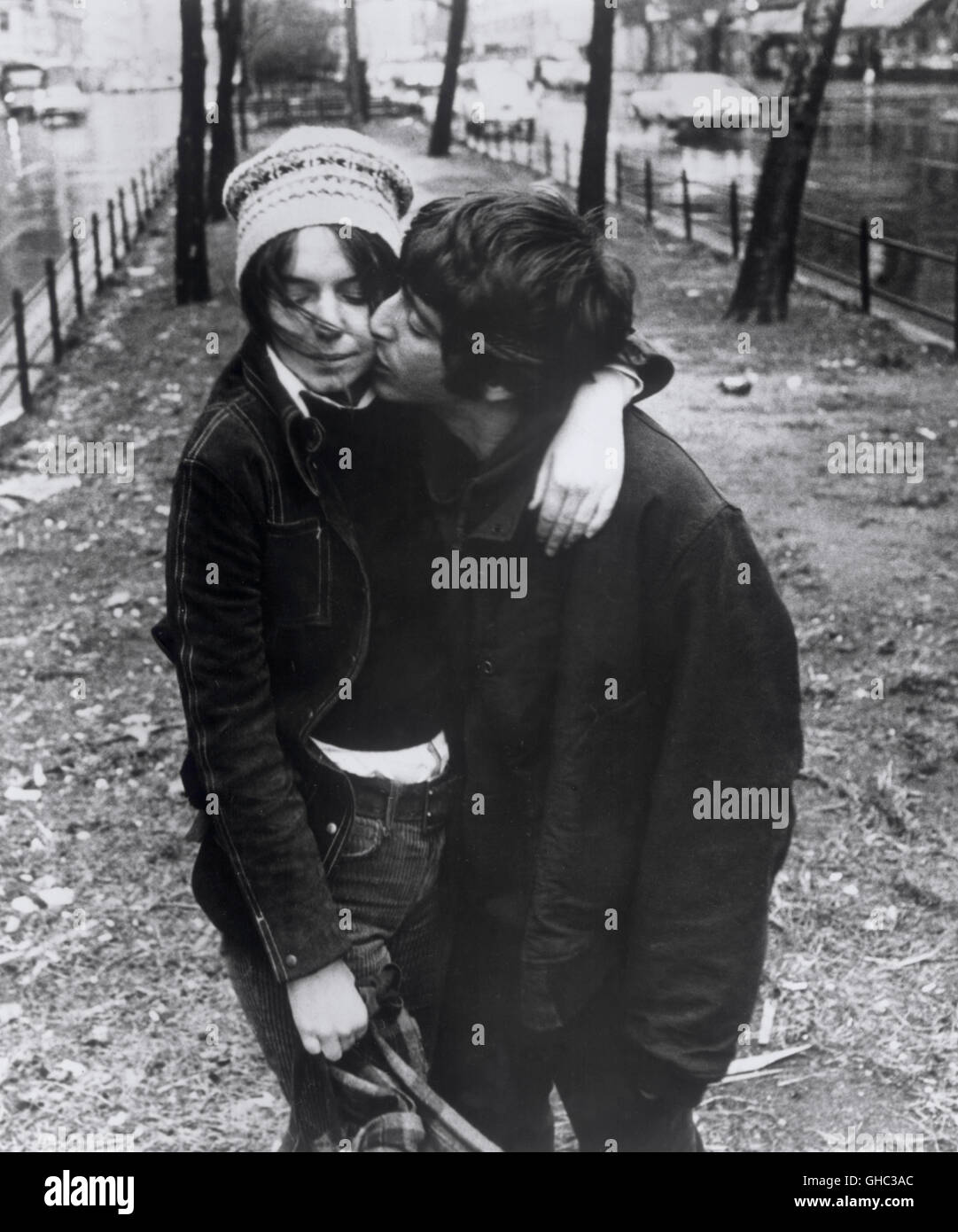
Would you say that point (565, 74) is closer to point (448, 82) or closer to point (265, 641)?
point (448, 82)

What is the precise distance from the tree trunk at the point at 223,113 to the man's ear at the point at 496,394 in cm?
1971

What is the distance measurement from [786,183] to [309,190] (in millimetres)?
11177

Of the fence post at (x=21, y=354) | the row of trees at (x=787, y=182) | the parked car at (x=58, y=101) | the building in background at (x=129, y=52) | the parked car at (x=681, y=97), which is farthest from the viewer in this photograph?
the parked car at (x=58, y=101)

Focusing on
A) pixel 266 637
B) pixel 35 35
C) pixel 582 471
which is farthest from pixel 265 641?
pixel 35 35

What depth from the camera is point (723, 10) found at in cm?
5081

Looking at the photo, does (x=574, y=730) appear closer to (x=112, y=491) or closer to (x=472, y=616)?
(x=472, y=616)

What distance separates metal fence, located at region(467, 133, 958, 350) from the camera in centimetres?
1216

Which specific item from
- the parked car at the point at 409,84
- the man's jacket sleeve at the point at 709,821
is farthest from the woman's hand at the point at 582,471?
the parked car at the point at 409,84

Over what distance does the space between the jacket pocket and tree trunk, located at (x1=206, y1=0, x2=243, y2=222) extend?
19.7 meters

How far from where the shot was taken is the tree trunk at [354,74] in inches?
1507

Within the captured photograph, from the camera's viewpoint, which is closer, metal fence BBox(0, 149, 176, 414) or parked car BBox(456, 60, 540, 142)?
metal fence BBox(0, 149, 176, 414)
